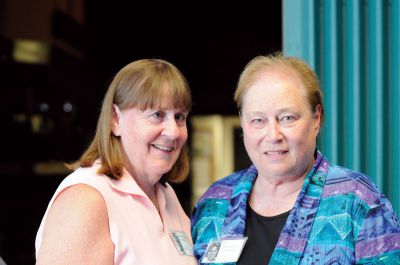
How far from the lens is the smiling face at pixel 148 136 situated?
2260 mm

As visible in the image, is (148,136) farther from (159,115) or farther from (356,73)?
(356,73)

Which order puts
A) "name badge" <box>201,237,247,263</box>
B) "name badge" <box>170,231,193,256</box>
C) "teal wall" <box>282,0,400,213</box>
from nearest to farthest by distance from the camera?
"name badge" <box>201,237,247,263</box>
"name badge" <box>170,231,193,256</box>
"teal wall" <box>282,0,400,213</box>

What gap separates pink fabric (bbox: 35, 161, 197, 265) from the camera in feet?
6.83

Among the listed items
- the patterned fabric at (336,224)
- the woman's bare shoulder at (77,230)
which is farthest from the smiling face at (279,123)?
the woman's bare shoulder at (77,230)

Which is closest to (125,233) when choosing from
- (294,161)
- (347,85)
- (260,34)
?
(294,161)

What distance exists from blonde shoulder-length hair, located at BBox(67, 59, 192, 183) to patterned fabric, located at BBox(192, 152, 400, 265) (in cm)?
49

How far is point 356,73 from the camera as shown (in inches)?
112

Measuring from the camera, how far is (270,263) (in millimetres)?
2131

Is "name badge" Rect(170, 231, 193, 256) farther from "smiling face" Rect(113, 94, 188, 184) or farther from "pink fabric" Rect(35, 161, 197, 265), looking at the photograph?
"smiling face" Rect(113, 94, 188, 184)

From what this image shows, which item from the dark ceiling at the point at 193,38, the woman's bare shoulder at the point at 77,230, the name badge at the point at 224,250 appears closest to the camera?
the woman's bare shoulder at the point at 77,230

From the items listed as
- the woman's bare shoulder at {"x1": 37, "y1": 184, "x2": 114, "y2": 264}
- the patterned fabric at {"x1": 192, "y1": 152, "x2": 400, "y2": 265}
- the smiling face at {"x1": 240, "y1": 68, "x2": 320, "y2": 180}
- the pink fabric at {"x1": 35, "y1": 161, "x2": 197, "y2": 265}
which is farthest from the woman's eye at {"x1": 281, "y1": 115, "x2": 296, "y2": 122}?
the woman's bare shoulder at {"x1": 37, "y1": 184, "x2": 114, "y2": 264}

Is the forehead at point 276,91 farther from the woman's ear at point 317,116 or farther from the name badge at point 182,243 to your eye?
the name badge at point 182,243

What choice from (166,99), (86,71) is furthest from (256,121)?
(86,71)

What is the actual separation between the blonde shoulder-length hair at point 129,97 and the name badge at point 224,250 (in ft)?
1.43
